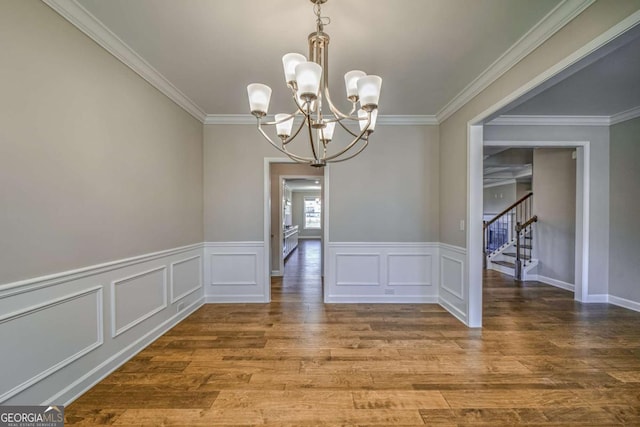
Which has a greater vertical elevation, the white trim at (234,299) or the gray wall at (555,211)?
the gray wall at (555,211)

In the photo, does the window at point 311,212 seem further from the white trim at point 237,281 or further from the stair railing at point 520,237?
the white trim at point 237,281

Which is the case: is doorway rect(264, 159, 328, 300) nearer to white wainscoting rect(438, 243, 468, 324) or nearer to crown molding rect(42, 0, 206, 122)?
crown molding rect(42, 0, 206, 122)

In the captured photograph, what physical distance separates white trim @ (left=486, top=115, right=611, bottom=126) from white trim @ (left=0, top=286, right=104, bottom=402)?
483 cm

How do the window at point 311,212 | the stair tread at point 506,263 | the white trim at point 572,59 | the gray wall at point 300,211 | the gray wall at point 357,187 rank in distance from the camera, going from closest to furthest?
1. the white trim at point 572,59
2. the gray wall at point 357,187
3. the stair tread at point 506,263
4. the gray wall at point 300,211
5. the window at point 311,212

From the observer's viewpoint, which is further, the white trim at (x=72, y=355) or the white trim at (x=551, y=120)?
the white trim at (x=551, y=120)

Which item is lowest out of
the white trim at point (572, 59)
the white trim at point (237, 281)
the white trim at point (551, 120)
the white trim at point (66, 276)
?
the white trim at point (237, 281)

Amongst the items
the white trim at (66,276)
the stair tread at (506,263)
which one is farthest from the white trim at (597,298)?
the white trim at (66,276)

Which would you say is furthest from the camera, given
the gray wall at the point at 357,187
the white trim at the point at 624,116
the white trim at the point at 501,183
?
the white trim at the point at 501,183

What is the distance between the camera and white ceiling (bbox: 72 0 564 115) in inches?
70.7

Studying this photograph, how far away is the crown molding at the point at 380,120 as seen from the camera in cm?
375

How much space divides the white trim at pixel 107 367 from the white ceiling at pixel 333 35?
100 inches

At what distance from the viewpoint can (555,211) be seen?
484 cm

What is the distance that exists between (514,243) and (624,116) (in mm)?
3105

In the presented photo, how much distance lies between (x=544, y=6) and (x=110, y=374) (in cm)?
410
